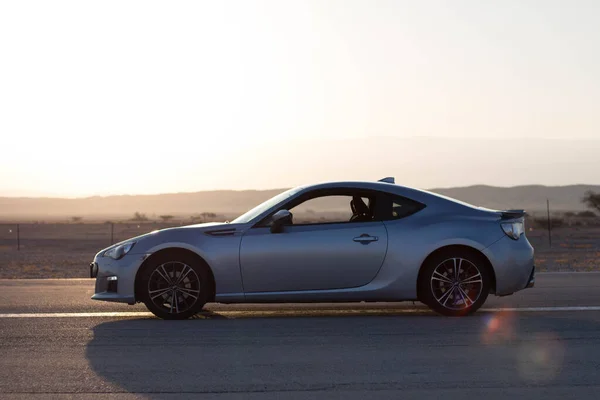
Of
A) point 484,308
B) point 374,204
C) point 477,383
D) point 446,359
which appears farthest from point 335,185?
point 477,383

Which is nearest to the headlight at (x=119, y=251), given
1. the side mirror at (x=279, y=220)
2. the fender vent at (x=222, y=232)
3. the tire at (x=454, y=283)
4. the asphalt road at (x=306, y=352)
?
the asphalt road at (x=306, y=352)

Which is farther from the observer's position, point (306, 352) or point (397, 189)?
point (397, 189)

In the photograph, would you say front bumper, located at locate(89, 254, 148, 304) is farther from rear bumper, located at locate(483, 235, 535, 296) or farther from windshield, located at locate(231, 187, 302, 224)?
rear bumper, located at locate(483, 235, 535, 296)

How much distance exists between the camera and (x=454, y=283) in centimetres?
1028

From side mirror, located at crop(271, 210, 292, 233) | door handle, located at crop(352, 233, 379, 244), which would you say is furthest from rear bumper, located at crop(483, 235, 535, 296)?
side mirror, located at crop(271, 210, 292, 233)

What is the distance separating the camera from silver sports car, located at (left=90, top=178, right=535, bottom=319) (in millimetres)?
10125

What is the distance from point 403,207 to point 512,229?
1191mm

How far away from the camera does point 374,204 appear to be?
10.6 m

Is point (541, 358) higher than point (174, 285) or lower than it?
lower

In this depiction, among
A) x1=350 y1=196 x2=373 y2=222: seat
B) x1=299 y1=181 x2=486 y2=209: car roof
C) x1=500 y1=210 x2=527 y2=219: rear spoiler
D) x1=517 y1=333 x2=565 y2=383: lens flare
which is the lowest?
x1=517 y1=333 x2=565 y2=383: lens flare

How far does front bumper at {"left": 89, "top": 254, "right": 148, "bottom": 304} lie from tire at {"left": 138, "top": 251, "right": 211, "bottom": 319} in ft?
0.33

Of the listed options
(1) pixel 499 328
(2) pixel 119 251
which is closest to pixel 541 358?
(1) pixel 499 328

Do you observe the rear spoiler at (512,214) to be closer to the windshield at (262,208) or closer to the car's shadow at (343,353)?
the car's shadow at (343,353)

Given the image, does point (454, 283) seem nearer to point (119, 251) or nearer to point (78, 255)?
point (119, 251)
